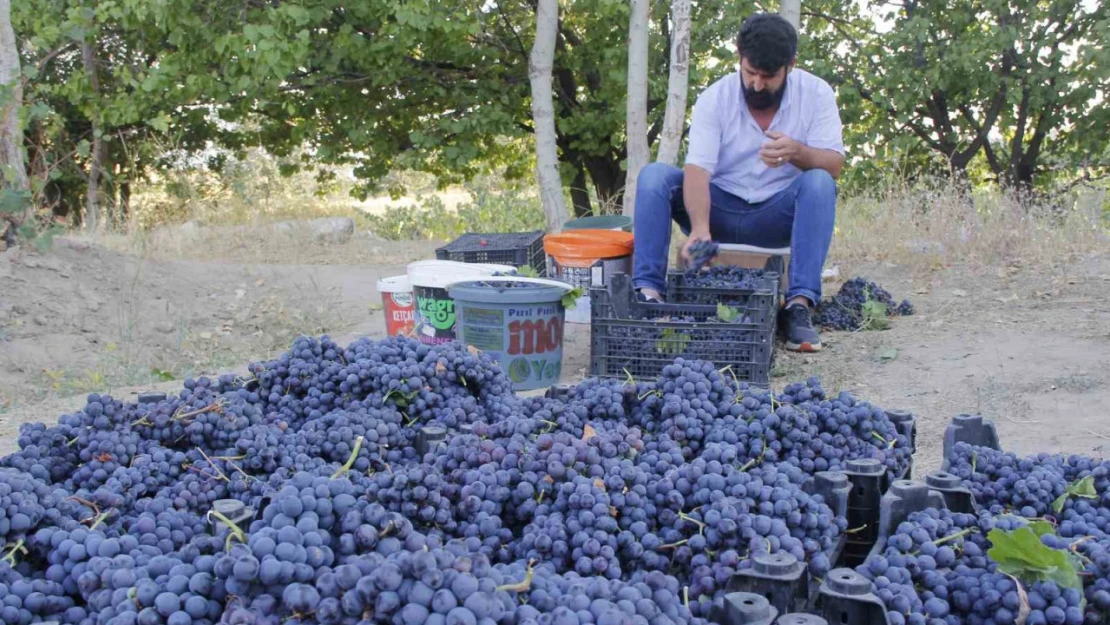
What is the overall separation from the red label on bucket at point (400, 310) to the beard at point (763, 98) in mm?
2025

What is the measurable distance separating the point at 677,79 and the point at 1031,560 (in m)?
6.30

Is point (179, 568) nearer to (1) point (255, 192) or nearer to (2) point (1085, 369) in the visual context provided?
(2) point (1085, 369)

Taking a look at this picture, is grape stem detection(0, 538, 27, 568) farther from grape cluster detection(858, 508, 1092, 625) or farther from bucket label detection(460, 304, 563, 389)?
bucket label detection(460, 304, 563, 389)

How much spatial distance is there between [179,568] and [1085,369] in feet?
13.3

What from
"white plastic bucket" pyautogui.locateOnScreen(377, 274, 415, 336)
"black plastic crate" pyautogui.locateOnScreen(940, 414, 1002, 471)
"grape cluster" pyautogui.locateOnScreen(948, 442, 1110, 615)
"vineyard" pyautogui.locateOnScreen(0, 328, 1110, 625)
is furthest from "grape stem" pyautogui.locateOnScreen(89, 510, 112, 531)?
"white plastic bucket" pyautogui.locateOnScreen(377, 274, 415, 336)

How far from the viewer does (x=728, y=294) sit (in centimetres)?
452

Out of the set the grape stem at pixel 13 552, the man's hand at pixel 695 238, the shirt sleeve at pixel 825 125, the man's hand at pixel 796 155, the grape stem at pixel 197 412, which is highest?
the shirt sleeve at pixel 825 125

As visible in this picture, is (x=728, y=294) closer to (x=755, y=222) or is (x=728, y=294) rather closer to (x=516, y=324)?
(x=755, y=222)

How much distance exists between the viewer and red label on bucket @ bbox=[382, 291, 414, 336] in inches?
192

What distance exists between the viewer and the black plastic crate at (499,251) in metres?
6.43

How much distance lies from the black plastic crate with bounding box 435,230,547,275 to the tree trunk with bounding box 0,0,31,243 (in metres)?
2.92

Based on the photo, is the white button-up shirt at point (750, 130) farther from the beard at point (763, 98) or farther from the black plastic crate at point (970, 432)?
the black plastic crate at point (970, 432)

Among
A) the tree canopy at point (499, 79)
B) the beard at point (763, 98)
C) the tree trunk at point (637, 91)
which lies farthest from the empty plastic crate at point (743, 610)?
the tree canopy at point (499, 79)

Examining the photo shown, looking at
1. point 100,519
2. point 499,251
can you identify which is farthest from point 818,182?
point 100,519
